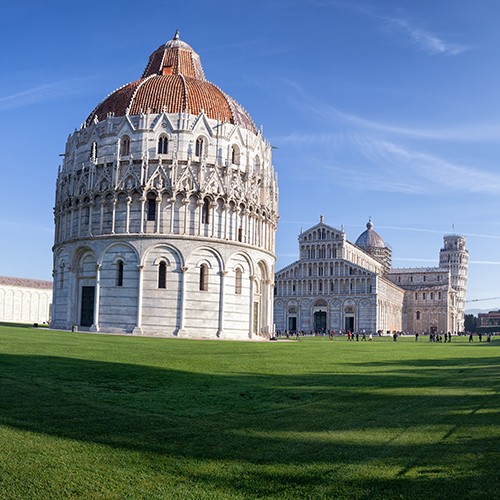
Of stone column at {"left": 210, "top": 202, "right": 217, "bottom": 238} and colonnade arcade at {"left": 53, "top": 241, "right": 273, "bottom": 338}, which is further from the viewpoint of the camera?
stone column at {"left": 210, "top": 202, "right": 217, "bottom": 238}

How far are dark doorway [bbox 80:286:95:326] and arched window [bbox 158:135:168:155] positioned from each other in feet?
43.4

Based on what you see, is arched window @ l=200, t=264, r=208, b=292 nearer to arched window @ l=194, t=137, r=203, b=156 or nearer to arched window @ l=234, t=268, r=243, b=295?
arched window @ l=234, t=268, r=243, b=295

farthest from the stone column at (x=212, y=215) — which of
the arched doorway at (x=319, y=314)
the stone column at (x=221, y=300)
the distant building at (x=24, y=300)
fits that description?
the distant building at (x=24, y=300)

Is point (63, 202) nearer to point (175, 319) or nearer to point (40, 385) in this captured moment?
point (175, 319)

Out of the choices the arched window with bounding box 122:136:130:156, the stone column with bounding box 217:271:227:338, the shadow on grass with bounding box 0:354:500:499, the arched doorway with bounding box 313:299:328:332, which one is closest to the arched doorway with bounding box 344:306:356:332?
the arched doorway with bounding box 313:299:328:332

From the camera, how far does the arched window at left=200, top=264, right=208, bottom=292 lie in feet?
144

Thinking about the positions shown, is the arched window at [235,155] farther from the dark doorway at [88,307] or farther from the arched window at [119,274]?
the dark doorway at [88,307]

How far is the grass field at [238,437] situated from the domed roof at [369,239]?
5307 inches

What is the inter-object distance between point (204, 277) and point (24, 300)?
78.8 metres

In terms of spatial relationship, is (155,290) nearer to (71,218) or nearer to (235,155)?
(71,218)

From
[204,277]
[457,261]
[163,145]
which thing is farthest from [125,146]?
[457,261]

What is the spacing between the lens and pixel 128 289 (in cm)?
4297

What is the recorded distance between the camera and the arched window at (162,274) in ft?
141

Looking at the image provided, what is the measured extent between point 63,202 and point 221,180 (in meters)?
15.5
